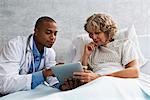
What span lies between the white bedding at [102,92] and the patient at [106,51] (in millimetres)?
215

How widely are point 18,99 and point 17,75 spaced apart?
0.28 m

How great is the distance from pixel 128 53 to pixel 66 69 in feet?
1.49

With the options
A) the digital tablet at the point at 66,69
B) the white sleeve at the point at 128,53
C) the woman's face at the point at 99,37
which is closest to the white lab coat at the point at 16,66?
the digital tablet at the point at 66,69

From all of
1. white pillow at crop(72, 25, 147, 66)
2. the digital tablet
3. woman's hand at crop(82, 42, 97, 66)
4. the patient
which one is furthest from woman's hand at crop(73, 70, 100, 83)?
white pillow at crop(72, 25, 147, 66)

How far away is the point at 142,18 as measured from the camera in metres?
2.62

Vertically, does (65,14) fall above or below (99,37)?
above

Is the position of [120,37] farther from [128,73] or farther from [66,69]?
[66,69]

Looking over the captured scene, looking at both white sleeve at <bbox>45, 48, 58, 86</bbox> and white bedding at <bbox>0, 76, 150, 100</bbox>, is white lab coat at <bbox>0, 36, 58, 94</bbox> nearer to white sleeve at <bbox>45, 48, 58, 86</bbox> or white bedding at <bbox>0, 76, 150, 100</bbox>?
white sleeve at <bbox>45, 48, 58, 86</bbox>

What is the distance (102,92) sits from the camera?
1.62 m

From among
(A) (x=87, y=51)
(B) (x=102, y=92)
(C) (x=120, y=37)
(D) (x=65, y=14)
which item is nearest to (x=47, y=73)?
(A) (x=87, y=51)

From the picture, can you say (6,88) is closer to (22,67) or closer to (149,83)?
(22,67)

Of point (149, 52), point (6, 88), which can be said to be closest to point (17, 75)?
point (6, 88)

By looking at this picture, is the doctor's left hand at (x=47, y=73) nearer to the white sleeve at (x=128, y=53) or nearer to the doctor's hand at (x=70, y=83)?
the doctor's hand at (x=70, y=83)

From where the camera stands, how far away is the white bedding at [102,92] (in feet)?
5.17
